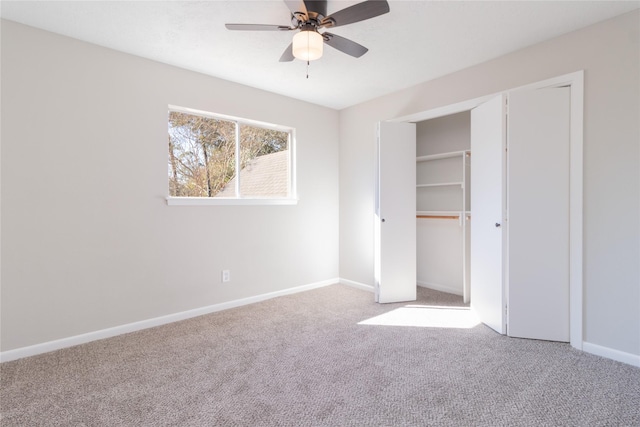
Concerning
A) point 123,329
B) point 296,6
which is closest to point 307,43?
point 296,6

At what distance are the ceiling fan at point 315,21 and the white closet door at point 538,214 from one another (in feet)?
5.11

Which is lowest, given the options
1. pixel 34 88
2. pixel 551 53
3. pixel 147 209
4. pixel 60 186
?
pixel 147 209

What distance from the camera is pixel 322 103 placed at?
14.0 ft

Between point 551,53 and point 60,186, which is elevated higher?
point 551,53

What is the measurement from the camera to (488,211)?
9.61 feet

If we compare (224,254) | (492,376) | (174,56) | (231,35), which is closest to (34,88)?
(174,56)

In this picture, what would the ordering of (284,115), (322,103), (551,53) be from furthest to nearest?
(322,103) < (284,115) < (551,53)

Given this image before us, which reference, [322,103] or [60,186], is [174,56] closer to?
[60,186]

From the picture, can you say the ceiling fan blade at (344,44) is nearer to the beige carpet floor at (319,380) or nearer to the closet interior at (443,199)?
the closet interior at (443,199)

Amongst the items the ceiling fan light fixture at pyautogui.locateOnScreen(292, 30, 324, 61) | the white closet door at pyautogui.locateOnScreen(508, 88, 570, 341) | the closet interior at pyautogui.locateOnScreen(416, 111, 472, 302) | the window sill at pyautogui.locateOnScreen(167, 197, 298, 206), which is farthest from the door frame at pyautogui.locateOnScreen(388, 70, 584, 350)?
the window sill at pyautogui.locateOnScreen(167, 197, 298, 206)

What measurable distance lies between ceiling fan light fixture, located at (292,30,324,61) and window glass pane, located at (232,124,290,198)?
5.93 feet

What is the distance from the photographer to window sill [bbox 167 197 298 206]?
313 cm

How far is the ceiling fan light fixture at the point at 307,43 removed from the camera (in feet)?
6.69

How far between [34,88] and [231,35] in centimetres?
154
